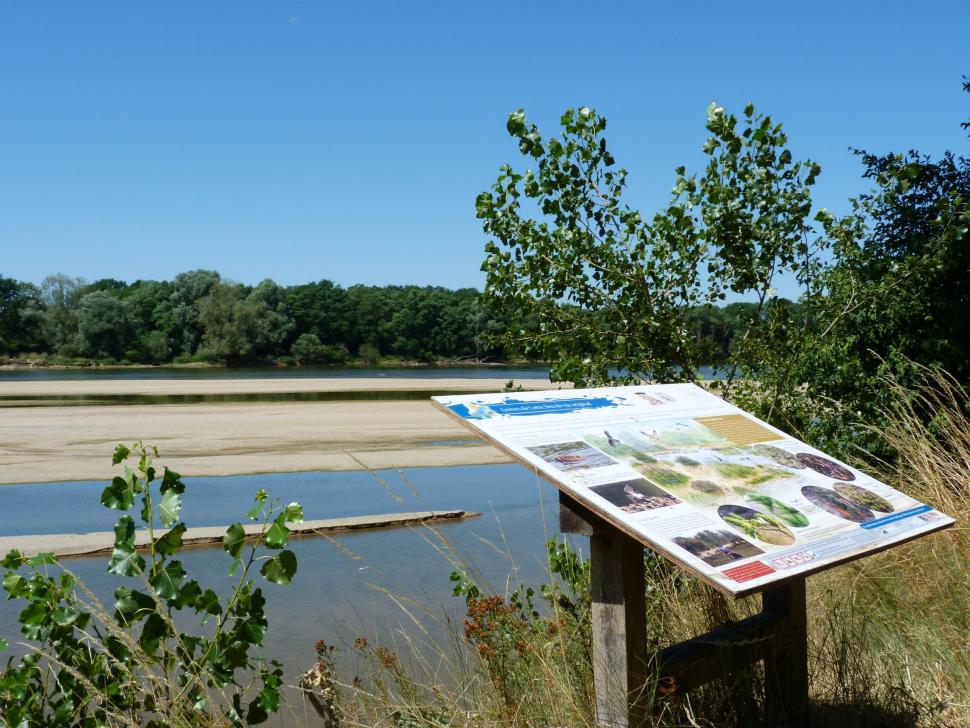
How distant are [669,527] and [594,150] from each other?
4053 mm

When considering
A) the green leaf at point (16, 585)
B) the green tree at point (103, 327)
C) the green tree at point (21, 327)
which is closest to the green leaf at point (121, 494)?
the green leaf at point (16, 585)

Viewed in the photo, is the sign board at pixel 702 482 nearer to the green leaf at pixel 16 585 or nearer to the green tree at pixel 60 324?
the green leaf at pixel 16 585

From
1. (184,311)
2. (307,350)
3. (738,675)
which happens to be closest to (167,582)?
(738,675)

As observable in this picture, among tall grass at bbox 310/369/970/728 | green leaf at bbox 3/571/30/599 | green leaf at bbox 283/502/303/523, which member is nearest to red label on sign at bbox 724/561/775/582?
tall grass at bbox 310/369/970/728

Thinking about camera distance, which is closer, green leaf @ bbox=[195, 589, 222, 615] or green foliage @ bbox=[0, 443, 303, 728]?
green foliage @ bbox=[0, 443, 303, 728]

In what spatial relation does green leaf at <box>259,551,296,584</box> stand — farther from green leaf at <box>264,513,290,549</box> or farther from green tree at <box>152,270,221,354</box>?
green tree at <box>152,270,221,354</box>

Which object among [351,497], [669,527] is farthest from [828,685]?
[351,497]

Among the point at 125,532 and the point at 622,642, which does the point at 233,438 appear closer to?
the point at 125,532

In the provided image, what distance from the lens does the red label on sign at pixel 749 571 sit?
264 centimetres

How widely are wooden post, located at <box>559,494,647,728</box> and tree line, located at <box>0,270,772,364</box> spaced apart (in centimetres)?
8017

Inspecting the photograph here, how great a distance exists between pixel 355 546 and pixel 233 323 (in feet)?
299

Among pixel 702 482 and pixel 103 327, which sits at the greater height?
pixel 103 327

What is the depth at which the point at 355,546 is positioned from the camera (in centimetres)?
1037

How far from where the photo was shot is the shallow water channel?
7152 millimetres
